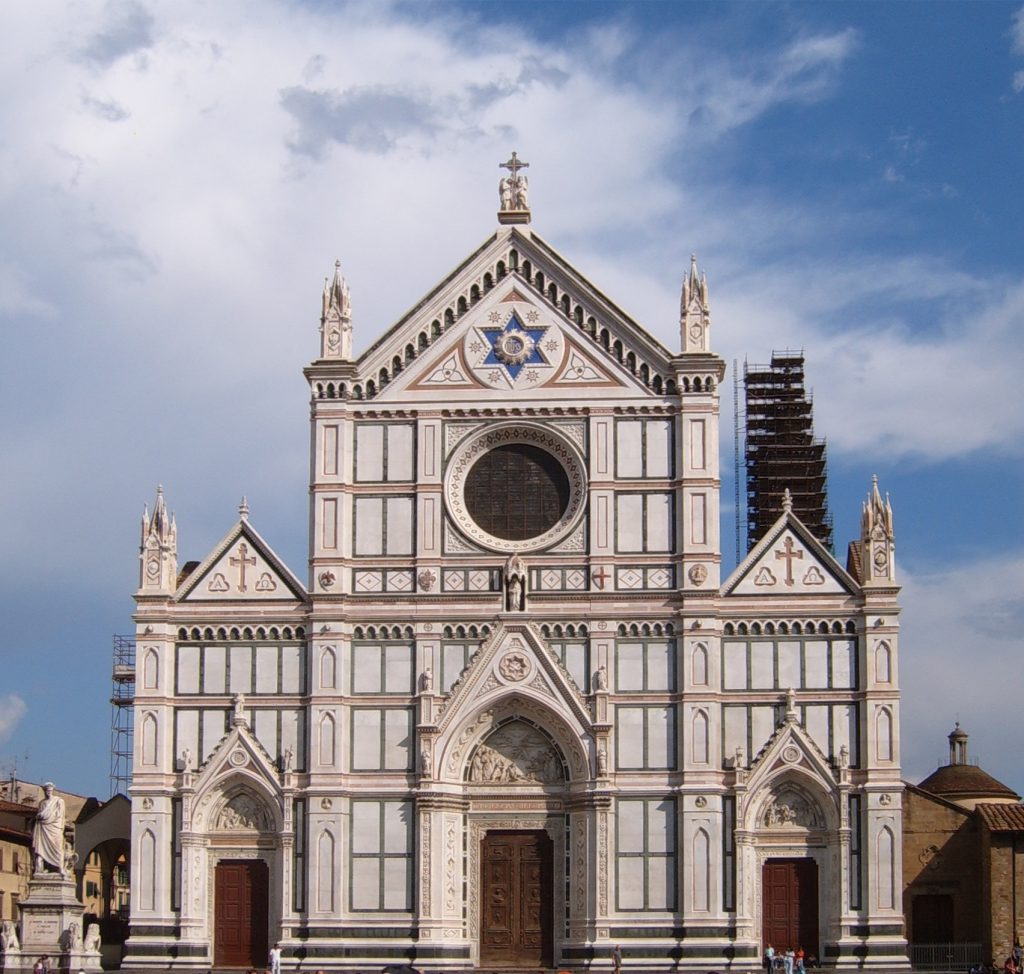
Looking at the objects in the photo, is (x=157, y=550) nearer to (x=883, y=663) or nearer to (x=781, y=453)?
(x=883, y=663)

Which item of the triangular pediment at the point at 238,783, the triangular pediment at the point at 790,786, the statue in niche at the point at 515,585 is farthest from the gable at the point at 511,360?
the triangular pediment at the point at 790,786

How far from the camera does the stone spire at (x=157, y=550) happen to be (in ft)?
156

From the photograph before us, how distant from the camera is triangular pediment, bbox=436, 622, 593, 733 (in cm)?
4641

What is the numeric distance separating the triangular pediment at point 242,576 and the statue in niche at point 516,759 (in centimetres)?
573

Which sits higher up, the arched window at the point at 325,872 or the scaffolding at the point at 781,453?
the scaffolding at the point at 781,453

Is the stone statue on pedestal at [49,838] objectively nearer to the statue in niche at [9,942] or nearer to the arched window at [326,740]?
the statue in niche at [9,942]

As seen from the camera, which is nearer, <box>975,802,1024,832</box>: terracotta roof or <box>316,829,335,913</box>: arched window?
<box>316,829,335,913</box>: arched window

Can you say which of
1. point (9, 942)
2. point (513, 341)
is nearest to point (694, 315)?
point (513, 341)

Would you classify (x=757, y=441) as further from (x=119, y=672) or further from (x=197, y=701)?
(x=197, y=701)

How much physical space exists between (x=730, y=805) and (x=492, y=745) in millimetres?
5814

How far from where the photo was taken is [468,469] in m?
48.0

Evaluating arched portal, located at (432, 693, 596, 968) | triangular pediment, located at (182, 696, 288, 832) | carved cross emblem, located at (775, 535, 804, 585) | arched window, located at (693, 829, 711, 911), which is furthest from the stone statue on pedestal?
carved cross emblem, located at (775, 535, 804, 585)

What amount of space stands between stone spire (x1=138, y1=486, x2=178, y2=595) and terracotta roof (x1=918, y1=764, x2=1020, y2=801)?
25.1m

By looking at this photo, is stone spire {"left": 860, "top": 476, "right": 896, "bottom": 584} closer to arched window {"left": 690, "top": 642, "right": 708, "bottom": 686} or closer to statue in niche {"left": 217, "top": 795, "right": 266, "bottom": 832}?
arched window {"left": 690, "top": 642, "right": 708, "bottom": 686}
